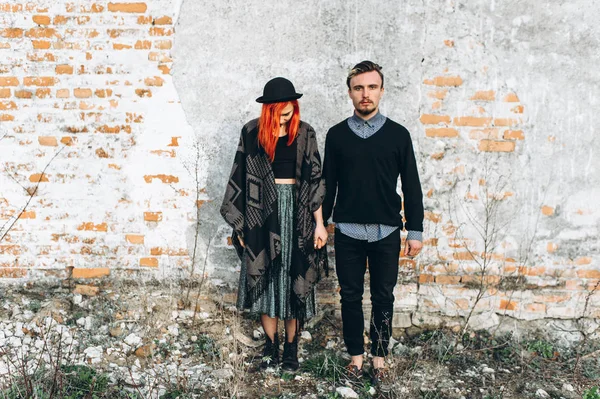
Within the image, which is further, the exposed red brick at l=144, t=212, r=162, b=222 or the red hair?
the exposed red brick at l=144, t=212, r=162, b=222

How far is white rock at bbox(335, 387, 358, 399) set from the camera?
313cm

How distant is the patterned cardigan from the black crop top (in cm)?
3

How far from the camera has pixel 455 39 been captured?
3666 mm

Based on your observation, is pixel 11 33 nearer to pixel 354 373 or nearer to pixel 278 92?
pixel 278 92

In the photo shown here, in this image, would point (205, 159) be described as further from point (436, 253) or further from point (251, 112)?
point (436, 253)

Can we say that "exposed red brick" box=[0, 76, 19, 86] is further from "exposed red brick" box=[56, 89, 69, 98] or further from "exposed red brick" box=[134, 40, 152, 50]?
"exposed red brick" box=[134, 40, 152, 50]

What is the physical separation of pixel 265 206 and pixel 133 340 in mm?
1482

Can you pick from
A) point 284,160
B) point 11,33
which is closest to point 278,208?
point 284,160

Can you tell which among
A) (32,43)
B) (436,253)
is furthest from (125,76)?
(436,253)

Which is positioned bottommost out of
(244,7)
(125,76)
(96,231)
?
(96,231)

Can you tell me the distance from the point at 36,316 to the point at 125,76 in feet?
6.48

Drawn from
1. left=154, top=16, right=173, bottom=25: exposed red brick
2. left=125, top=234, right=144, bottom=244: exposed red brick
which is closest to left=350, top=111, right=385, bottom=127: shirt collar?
left=154, top=16, right=173, bottom=25: exposed red brick

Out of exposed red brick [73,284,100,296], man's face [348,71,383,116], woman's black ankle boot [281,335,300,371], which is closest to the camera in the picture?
man's face [348,71,383,116]

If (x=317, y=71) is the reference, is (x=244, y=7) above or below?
above
